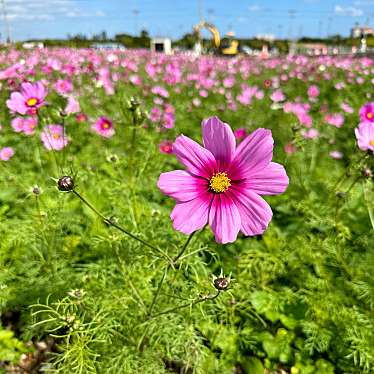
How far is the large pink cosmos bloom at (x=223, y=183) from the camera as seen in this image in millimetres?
752

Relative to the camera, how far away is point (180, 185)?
2.53 feet

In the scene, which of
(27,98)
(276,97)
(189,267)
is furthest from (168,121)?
(189,267)

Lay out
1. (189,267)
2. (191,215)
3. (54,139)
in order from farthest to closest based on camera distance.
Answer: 1. (54,139)
2. (189,267)
3. (191,215)

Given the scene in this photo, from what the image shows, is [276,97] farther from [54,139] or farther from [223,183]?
[223,183]

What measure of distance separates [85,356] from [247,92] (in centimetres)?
370

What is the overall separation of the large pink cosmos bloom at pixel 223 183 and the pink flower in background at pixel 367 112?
1.24 m

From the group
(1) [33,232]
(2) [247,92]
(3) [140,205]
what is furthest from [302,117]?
(1) [33,232]

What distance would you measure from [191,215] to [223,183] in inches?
4.3

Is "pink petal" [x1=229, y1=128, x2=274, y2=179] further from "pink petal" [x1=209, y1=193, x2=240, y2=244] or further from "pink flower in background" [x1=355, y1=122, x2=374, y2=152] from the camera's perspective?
"pink flower in background" [x1=355, y1=122, x2=374, y2=152]

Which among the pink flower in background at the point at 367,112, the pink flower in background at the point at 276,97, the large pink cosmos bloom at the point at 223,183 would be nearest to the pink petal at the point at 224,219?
the large pink cosmos bloom at the point at 223,183

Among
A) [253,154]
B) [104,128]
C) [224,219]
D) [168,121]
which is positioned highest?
[253,154]

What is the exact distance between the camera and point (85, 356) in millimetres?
1081

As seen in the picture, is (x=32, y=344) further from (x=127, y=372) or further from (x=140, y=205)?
(x=140, y=205)

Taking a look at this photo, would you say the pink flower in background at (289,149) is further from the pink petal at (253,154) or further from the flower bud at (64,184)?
the flower bud at (64,184)
